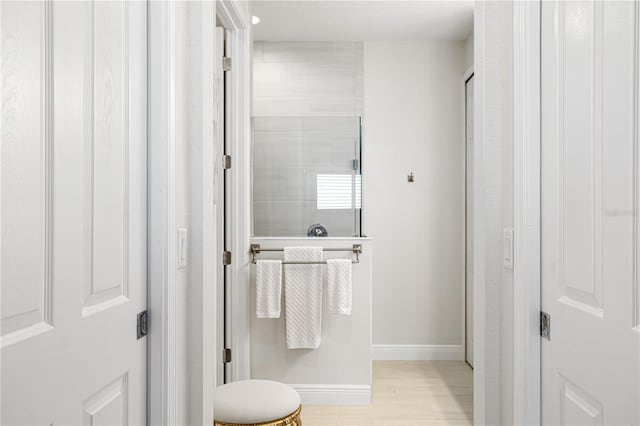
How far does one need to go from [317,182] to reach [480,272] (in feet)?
5.82

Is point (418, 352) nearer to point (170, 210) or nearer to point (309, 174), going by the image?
point (309, 174)

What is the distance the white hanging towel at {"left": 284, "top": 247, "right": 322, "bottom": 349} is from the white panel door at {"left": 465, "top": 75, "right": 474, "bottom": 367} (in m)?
1.49

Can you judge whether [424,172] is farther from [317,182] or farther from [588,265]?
[588,265]

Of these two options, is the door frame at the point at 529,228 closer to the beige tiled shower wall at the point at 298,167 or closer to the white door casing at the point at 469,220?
the beige tiled shower wall at the point at 298,167

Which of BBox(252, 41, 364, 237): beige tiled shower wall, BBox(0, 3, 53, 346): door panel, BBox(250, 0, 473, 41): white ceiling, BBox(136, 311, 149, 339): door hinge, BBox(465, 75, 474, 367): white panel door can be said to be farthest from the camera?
BBox(465, 75, 474, 367): white panel door

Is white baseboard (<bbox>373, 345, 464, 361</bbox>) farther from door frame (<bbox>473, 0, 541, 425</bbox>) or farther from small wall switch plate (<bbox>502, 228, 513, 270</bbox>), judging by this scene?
small wall switch plate (<bbox>502, 228, 513, 270</bbox>)

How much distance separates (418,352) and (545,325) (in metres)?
2.85

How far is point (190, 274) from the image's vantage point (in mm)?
1455

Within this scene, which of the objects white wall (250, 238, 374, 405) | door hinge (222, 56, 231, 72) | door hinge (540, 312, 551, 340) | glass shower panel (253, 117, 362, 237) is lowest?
white wall (250, 238, 374, 405)

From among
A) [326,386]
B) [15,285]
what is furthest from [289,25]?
[15,285]

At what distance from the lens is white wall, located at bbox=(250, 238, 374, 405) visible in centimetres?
289

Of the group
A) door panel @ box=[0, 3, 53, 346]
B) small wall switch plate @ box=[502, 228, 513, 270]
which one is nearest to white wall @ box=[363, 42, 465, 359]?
small wall switch plate @ box=[502, 228, 513, 270]

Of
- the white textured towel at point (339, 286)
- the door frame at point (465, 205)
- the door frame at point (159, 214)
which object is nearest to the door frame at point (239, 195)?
the white textured towel at point (339, 286)

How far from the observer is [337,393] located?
9.60 ft
